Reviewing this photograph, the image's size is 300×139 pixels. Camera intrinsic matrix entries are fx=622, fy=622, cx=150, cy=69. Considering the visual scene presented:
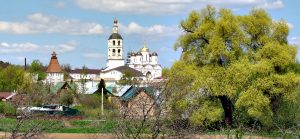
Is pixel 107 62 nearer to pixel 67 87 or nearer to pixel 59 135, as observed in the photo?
pixel 67 87

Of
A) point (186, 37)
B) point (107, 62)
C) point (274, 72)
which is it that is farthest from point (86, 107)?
point (107, 62)

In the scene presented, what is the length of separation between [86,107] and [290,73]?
Answer: 2242cm

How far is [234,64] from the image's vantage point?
33.4 m

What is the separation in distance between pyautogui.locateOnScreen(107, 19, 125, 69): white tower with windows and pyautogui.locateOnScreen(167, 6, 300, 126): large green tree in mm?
114580

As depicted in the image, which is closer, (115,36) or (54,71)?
(54,71)

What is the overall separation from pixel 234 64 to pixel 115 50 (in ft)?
386

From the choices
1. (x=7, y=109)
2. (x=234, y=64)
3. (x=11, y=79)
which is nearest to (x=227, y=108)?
(x=234, y=64)

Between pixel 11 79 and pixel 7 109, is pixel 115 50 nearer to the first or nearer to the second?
pixel 11 79

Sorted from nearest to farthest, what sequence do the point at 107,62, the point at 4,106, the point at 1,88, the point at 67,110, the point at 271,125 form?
the point at 271,125 < the point at 4,106 < the point at 67,110 < the point at 1,88 < the point at 107,62

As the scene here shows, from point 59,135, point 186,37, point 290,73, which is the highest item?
point 186,37

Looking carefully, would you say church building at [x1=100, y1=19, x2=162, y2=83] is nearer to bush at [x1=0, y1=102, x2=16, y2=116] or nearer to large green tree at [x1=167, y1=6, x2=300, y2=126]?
bush at [x1=0, y1=102, x2=16, y2=116]

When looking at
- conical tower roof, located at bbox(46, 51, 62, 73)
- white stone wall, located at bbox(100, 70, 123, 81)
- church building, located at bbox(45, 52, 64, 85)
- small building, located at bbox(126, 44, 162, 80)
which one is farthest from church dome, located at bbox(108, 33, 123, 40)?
church building, located at bbox(45, 52, 64, 85)

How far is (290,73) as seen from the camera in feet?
110

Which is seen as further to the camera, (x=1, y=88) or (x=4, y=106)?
(x=1, y=88)
